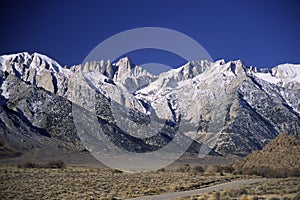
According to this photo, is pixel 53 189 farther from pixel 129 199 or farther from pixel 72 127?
pixel 72 127

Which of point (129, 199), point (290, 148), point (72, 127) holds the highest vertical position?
point (72, 127)

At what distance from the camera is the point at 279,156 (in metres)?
83.2

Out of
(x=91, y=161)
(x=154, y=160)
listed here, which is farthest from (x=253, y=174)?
(x=154, y=160)

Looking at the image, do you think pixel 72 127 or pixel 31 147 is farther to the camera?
pixel 72 127

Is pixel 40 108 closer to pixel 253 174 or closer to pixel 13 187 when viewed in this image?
pixel 253 174

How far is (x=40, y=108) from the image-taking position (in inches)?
7731

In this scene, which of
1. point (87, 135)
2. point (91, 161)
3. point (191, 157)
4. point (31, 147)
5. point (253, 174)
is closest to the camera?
point (253, 174)

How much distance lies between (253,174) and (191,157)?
116 meters

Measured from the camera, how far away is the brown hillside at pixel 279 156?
3094 inches

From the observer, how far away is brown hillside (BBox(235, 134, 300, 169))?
258ft

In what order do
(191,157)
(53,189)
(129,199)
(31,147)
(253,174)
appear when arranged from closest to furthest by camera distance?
(129,199)
(53,189)
(253,174)
(31,147)
(191,157)

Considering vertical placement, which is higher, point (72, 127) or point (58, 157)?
point (72, 127)

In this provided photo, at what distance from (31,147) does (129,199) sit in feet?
423

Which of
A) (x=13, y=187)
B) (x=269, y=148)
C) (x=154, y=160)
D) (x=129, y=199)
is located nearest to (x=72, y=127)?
(x=154, y=160)
